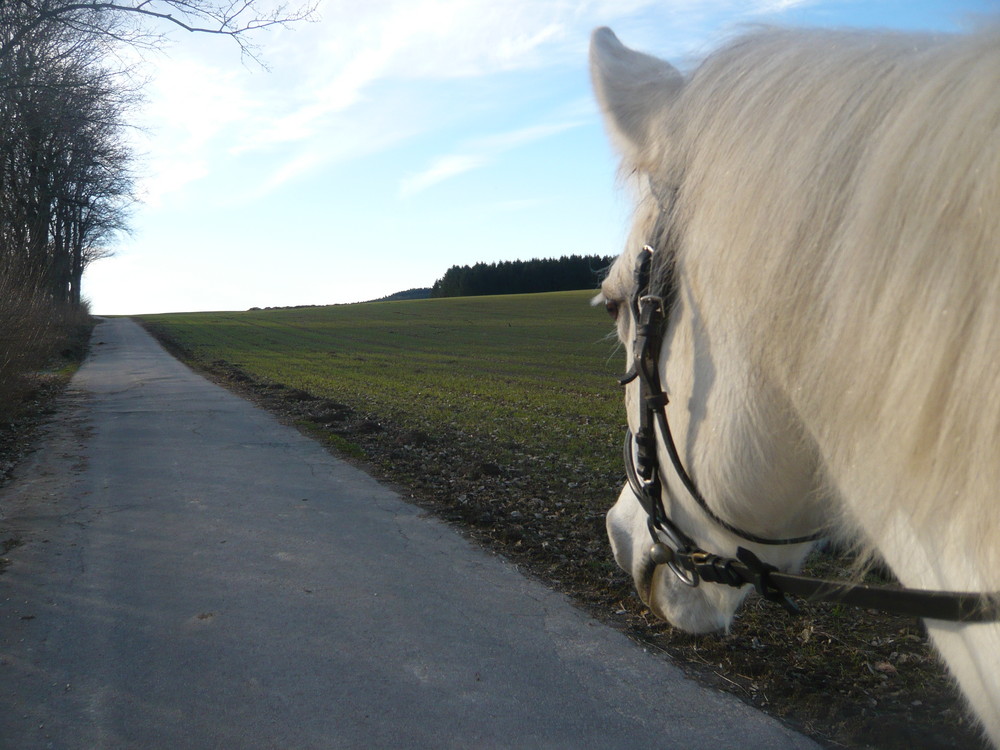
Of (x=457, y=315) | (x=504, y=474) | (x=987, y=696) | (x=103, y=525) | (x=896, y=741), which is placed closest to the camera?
(x=987, y=696)

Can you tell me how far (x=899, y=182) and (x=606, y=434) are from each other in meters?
9.69

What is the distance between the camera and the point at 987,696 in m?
1.04

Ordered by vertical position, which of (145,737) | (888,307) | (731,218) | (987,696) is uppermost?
(731,218)

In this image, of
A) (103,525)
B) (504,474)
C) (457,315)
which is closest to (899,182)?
(103,525)

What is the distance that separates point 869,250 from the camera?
962mm

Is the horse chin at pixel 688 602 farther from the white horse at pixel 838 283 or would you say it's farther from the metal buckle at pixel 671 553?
the white horse at pixel 838 283

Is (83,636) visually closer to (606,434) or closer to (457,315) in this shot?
(606,434)

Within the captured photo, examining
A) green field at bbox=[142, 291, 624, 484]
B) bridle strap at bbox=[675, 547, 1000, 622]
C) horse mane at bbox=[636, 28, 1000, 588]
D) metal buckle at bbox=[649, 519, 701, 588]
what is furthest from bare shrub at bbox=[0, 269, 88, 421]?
horse mane at bbox=[636, 28, 1000, 588]

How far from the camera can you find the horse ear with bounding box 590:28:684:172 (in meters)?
1.34

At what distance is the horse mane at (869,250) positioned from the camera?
0.88 meters

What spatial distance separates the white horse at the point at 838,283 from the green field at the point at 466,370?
48 cm

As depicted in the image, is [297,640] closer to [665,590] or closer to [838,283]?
[665,590]

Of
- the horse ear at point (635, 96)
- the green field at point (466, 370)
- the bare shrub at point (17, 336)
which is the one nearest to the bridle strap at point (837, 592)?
the green field at point (466, 370)

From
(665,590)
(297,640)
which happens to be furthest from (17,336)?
(665,590)
